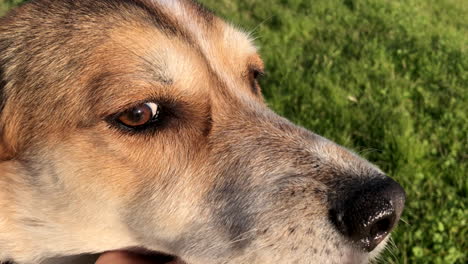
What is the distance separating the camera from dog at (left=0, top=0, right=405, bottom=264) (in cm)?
321

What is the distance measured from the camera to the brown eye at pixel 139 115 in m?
3.30

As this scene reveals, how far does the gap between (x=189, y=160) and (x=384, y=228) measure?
4.60ft

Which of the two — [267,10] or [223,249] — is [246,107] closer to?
[223,249]

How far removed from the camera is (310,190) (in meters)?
3.25

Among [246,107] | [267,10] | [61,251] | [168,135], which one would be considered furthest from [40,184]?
[267,10]

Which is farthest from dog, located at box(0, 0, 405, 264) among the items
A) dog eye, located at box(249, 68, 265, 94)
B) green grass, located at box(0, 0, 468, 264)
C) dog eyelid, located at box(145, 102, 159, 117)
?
green grass, located at box(0, 0, 468, 264)

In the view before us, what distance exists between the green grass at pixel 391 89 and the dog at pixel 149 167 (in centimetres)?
201

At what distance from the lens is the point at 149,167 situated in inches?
132

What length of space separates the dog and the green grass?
2.01 meters

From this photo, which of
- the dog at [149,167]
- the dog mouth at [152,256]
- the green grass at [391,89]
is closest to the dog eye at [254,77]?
the green grass at [391,89]

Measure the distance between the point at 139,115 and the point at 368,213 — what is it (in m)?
1.63

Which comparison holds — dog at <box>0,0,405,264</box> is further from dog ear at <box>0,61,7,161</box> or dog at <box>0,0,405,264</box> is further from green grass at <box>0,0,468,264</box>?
green grass at <box>0,0,468,264</box>

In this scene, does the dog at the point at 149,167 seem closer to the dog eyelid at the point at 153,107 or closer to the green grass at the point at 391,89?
the dog eyelid at the point at 153,107

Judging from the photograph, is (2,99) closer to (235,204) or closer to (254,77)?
(235,204)
